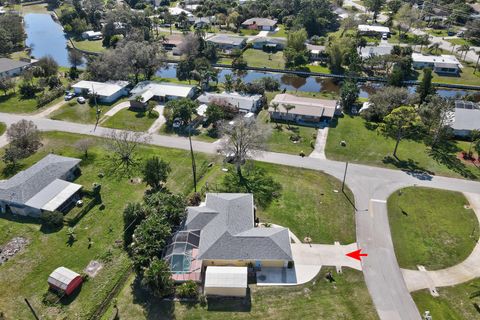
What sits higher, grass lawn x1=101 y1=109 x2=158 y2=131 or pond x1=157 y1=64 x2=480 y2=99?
pond x1=157 y1=64 x2=480 y2=99

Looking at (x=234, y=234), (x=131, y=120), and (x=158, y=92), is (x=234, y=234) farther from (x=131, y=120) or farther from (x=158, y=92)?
(x=158, y=92)

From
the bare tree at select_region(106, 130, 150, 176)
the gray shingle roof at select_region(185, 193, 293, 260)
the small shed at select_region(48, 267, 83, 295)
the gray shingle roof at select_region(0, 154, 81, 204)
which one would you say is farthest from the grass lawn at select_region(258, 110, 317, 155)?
the small shed at select_region(48, 267, 83, 295)

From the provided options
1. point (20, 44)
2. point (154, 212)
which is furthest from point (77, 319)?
point (20, 44)

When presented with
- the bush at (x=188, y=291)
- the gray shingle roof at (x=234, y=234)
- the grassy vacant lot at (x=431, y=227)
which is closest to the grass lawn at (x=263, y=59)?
the grassy vacant lot at (x=431, y=227)

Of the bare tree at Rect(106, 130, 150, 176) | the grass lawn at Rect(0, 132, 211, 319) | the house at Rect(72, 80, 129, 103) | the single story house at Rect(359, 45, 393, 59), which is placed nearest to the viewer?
the grass lawn at Rect(0, 132, 211, 319)

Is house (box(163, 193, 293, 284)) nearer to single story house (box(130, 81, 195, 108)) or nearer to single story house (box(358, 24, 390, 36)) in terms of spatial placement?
single story house (box(130, 81, 195, 108))

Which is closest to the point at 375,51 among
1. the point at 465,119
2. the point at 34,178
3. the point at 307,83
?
the point at 307,83

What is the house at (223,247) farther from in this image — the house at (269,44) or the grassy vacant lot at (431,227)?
the house at (269,44)
